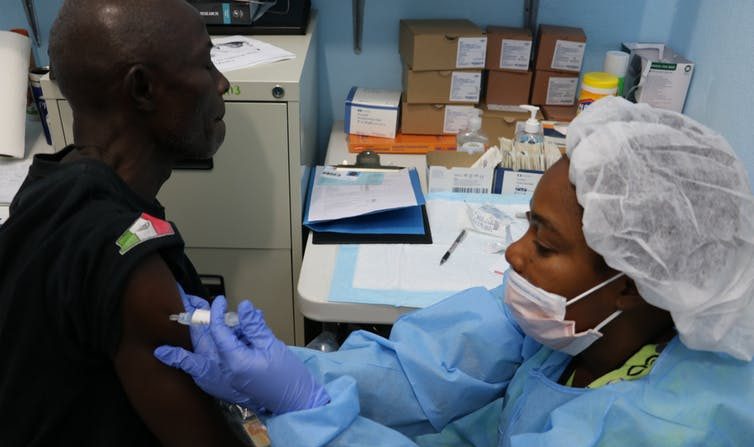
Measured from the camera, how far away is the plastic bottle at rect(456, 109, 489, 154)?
1.71 meters

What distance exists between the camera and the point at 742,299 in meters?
0.70

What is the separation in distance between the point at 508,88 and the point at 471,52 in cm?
20

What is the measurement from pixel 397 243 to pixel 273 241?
362 millimetres

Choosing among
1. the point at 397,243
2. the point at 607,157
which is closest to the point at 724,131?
the point at 397,243

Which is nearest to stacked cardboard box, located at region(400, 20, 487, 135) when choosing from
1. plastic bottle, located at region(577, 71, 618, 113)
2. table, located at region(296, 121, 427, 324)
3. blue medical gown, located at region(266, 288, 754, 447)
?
plastic bottle, located at region(577, 71, 618, 113)

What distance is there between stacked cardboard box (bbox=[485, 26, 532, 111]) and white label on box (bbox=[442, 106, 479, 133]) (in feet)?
0.31

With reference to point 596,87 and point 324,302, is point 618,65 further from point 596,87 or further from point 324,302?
point 324,302

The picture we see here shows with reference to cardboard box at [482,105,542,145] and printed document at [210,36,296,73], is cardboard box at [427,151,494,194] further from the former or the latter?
printed document at [210,36,296,73]

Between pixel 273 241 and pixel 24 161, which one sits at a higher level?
pixel 24 161

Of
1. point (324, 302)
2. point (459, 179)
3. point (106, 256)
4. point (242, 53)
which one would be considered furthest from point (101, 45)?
point (459, 179)

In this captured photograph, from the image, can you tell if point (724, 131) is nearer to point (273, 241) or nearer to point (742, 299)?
point (742, 299)

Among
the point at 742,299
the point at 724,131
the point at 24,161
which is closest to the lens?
the point at 742,299

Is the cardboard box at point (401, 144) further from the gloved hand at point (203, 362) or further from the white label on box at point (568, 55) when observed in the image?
the gloved hand at point (203, 362)

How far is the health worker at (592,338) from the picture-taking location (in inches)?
27.0
